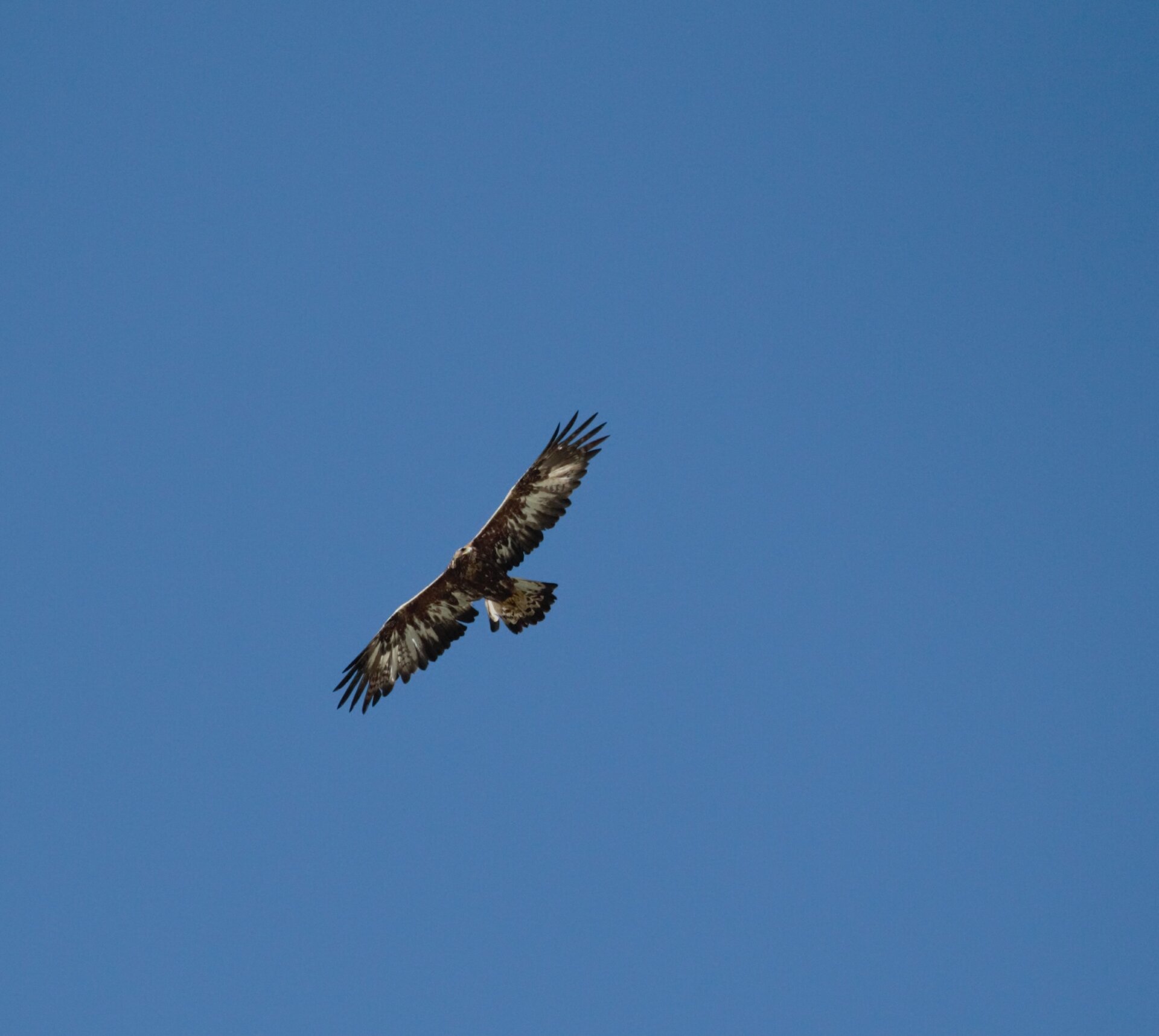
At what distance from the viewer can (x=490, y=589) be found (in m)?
17.3

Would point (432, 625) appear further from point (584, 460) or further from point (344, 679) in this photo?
point (584, 460)

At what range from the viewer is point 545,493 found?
1694 centimetres

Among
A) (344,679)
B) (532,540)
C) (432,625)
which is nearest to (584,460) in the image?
(532,540)

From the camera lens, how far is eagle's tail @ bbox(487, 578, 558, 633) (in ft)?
56.6

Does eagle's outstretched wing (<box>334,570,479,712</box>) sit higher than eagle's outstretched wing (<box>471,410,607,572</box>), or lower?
lower

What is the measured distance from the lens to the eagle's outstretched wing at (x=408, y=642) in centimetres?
1758

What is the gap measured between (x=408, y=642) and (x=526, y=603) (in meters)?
1.76

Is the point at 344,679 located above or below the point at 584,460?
below

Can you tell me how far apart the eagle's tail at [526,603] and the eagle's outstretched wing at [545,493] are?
523 mm

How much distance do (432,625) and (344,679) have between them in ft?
4.63

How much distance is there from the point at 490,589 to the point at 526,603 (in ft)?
1.61

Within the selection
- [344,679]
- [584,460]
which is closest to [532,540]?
[584,460]

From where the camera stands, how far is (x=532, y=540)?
1708 cm

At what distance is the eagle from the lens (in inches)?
667
